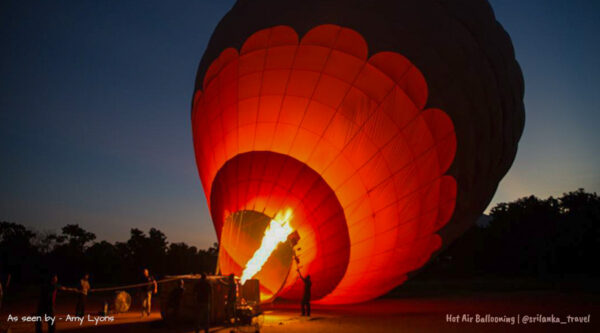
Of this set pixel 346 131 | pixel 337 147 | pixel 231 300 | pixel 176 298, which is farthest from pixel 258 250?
pixel 346 131

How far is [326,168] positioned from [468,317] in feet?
13.7

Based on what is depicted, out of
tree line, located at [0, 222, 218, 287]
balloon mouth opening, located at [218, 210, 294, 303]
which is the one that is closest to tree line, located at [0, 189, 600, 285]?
tree line, located at [0, 222, 218, 287]

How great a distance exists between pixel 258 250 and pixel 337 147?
2.10 metres

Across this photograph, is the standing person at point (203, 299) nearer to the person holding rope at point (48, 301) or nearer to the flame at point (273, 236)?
the flame at point (273, 236)

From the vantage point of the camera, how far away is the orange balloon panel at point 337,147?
22.0 ft

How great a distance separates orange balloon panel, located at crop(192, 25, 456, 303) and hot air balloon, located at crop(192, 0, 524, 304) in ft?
0.06

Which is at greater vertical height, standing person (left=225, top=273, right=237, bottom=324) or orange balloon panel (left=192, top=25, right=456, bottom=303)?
orange balloon panel (left=192, top=25, right=456, bottom=303)

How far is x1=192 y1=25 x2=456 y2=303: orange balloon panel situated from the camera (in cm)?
670

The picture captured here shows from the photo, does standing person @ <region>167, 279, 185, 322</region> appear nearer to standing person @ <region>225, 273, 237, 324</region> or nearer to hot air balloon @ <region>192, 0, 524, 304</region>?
standing person @ <region>225, 273, 237, 324</region>

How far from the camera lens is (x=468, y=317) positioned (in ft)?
26.6

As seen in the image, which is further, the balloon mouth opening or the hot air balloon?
the balloon mouth opening

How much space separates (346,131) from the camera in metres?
6.78

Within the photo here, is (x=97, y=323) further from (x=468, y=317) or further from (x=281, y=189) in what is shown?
(x=468, y=317)

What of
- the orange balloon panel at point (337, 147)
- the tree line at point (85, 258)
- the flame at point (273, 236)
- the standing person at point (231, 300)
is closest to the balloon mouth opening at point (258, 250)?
the flame at point (273, 236)
